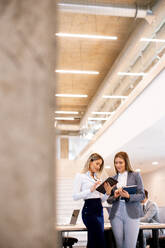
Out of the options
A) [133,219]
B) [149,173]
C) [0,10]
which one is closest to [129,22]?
[133,219]

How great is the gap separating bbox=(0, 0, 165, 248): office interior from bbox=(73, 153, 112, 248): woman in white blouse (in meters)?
0.30

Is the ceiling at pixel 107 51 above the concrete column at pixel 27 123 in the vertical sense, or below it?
above

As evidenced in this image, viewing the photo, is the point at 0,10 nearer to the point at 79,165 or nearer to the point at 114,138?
the point at 114,138

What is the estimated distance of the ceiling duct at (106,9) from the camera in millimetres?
6742

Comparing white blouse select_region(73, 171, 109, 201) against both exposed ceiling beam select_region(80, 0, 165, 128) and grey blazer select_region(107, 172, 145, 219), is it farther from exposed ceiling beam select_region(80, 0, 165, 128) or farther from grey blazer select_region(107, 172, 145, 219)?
exposed ceiling beam select_region(80, 0, 165, 128)

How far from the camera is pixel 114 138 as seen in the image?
8930 millimetres

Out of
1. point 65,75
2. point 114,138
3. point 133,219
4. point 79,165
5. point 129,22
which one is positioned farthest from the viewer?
point 79,165

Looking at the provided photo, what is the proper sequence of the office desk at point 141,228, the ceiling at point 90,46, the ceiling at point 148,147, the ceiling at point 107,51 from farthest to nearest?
the ceiling at point 90,46 → the ceiling at point 107,51 → the ceiling at point 148,147 → the office desk at point 141,228

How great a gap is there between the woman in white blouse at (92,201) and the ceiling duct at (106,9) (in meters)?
4.22

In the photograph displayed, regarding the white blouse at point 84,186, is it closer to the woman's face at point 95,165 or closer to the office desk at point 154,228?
the woman's face at point 95,165

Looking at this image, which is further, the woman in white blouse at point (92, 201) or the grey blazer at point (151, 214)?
the grey blazer at point (151, 214)

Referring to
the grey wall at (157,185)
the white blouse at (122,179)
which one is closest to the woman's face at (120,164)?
the white blouse at (122,179)

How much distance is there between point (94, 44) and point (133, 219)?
6685 mm

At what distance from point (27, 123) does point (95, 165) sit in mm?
3060
